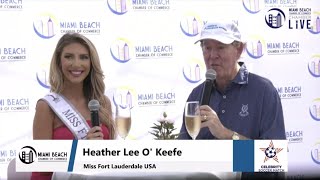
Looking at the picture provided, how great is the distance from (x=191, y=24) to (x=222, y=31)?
9.7 inches

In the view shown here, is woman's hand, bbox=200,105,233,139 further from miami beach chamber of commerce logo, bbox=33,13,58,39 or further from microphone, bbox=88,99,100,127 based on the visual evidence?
miami beach chamber of commerce logo, bbox=33,13,58,39

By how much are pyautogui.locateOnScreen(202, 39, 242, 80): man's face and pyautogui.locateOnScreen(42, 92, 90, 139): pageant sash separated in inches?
38.8

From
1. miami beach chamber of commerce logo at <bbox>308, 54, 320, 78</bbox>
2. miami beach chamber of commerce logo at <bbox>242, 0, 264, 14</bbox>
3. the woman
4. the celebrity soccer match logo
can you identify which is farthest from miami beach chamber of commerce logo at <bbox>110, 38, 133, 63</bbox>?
miami beach chamber of commerce logo at <bbox>308, 54, 320, 78</bbox>

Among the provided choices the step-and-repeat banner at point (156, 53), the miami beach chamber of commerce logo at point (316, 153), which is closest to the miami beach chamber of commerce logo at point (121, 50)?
the step-and-repeat banner at point (156, 53)

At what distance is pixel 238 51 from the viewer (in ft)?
12.8

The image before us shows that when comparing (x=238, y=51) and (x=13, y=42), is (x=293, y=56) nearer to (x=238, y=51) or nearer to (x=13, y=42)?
(x=238, y=51)

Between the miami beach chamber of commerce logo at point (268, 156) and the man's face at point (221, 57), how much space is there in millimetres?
525

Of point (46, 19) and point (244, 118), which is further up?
point (46, 19)

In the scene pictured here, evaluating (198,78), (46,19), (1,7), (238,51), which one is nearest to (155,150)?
(198,78)

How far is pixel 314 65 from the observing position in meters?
4.13

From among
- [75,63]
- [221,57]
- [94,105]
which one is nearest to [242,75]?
[221,57]

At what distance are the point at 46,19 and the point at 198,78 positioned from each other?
1.16m

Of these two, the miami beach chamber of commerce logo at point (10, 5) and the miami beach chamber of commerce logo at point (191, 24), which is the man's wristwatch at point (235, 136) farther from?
the miami beach chamber of commerce logo at point (10, 5)

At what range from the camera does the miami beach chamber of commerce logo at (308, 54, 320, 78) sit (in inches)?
162
